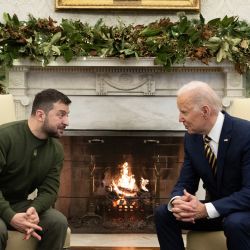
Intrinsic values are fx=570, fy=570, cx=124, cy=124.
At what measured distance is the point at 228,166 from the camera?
112 inches

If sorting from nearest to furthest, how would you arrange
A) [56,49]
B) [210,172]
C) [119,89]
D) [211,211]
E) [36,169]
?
[211,211] < [210,172] < [36,169] < [56,49] < [119,89]

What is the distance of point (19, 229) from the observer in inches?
113

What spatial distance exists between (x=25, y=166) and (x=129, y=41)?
1724 mm

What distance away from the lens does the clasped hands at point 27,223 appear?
9.25 ft

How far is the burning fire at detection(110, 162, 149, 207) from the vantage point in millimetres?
4859

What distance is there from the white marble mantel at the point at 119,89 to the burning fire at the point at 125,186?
0.43 metres

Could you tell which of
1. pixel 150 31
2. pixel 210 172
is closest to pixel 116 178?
pixel 150 31

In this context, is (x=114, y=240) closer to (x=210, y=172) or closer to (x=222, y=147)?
(x=210, y=172)

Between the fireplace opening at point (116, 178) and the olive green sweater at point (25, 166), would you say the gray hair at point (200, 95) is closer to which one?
the olive green sweater at point (25, 166)

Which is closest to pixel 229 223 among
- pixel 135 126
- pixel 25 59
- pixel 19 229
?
pixel 19 229

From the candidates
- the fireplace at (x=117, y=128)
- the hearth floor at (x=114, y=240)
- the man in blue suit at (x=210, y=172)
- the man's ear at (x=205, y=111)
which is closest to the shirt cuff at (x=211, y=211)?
the man in blue suit at (x=210, y=172)

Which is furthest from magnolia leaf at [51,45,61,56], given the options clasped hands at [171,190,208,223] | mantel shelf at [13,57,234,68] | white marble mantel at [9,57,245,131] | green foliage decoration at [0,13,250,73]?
clasped hands at [171,190,208,223]

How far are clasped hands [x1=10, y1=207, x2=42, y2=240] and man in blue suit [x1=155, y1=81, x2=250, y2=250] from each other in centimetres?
63

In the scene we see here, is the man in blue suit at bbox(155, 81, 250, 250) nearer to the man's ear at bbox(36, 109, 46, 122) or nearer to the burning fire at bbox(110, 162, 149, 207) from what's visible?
the man's ear at bbox(36, 109, 46, 122)
